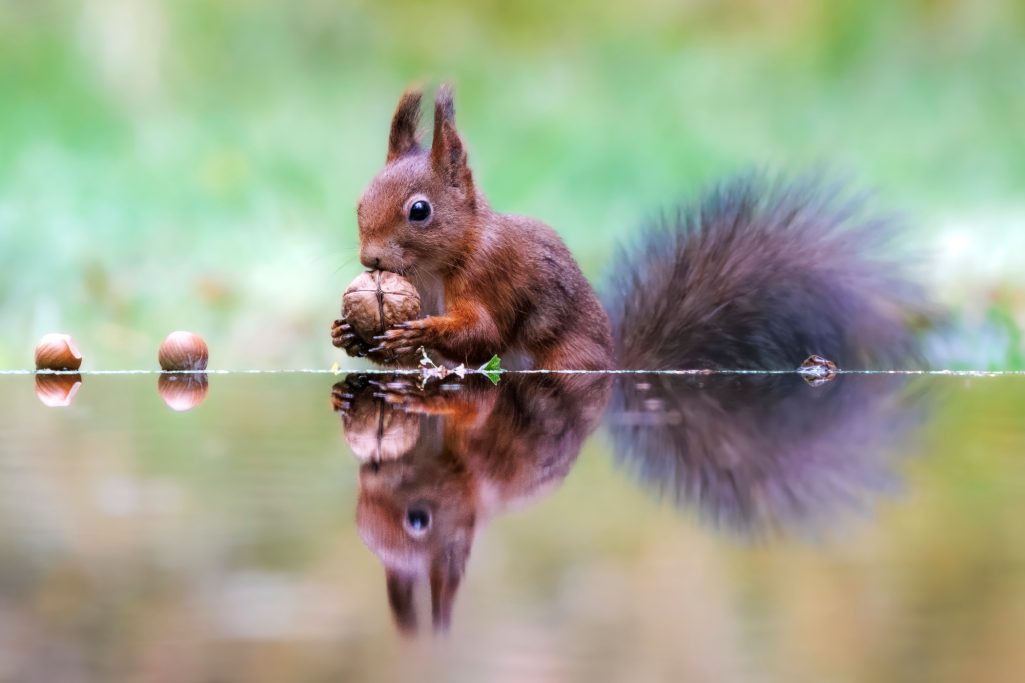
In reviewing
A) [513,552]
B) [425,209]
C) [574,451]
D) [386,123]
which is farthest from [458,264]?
[513,552]

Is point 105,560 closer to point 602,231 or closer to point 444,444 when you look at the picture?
point 444,444

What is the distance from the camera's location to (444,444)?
4.71 feet

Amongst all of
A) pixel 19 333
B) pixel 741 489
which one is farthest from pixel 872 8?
pixel 741 489

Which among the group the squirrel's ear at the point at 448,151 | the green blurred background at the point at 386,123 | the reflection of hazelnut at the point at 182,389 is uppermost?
the green blurred background at the point at 386,123

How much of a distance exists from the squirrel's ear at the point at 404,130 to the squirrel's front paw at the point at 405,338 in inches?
19.7

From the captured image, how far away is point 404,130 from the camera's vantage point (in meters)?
2.97

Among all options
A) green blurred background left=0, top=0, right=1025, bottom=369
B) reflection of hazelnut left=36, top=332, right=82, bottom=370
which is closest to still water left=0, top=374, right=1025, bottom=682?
reflection of hazelnut left=36, top=332, right=82, bottom=370

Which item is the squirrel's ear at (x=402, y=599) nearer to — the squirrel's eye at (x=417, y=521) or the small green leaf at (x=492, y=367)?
the squirrel's eye at (x=417, y=521)

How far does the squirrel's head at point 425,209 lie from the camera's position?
9.14 ft

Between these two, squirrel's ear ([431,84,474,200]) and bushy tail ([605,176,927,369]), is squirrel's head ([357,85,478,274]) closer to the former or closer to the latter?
squirrel's ear ([431,84,474,200])

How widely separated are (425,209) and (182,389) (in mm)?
685

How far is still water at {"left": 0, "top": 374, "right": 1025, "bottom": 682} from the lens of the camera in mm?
574

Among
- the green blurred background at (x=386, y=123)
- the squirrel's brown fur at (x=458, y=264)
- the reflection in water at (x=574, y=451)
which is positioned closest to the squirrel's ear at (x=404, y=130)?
the squirrel's brown fur at (x=458, y=264)

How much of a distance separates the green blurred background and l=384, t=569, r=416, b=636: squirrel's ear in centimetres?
320
